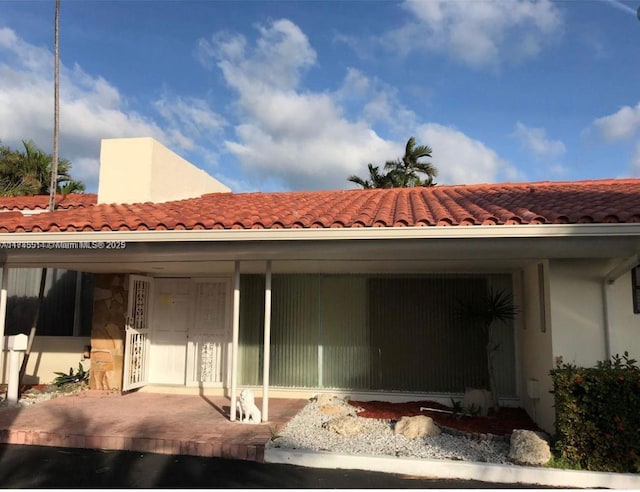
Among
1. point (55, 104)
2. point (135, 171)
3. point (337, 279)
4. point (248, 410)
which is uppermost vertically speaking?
point (55, 104)

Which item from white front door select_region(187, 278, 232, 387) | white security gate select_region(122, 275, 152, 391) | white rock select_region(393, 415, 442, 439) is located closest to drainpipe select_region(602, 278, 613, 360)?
white rock select_region(393, 415, 442, 439)

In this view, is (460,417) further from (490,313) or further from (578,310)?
(578,310)

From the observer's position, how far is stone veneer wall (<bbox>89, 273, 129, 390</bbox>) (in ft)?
30.1

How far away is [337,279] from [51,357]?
6558 millimetres

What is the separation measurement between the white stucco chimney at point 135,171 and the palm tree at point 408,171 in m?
15.5

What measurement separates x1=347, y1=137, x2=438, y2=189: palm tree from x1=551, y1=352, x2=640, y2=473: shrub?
19441mm

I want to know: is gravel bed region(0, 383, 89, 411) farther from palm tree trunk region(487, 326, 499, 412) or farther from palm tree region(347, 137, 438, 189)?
palm tree region(347, 137, 438, 189)

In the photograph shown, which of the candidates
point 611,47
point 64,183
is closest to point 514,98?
point 611,47

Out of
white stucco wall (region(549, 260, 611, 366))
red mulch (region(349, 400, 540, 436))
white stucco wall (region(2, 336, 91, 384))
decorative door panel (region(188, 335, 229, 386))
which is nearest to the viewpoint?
white stucco wall (region(549, 260, 611, 366))

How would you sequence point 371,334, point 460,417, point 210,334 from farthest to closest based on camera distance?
point 210,334 < point 371,334 < point 460,417

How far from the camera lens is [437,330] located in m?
8.62

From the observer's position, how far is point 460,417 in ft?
24.0

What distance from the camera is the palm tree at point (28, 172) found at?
728 inches

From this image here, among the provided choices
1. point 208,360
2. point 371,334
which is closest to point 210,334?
point 208,360
